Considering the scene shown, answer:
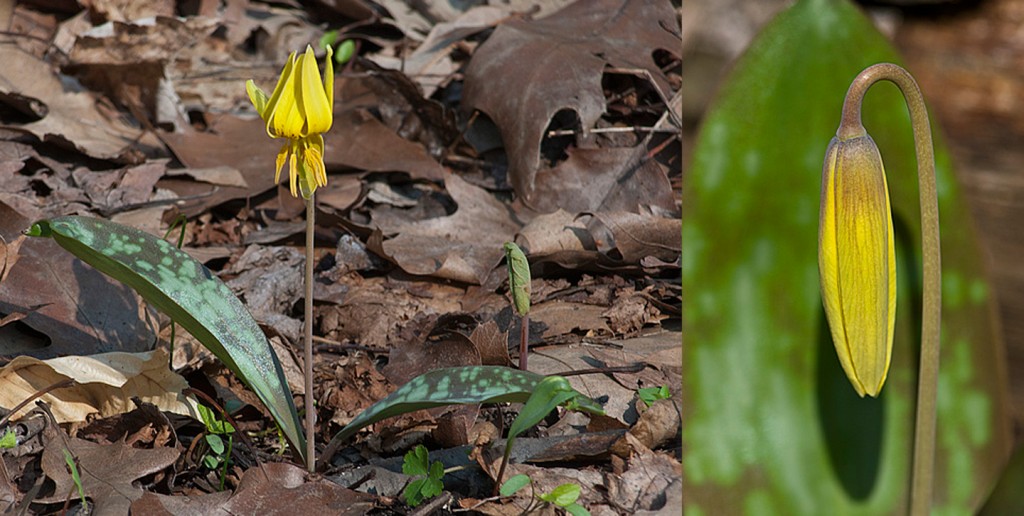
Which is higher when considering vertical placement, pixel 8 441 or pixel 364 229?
pixel 8 441

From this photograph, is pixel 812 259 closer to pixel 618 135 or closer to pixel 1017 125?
pixel 1017 125

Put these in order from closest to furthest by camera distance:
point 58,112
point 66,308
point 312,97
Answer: point 312,97, point 66,308, point 58,112

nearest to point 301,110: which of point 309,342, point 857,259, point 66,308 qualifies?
point 309,342

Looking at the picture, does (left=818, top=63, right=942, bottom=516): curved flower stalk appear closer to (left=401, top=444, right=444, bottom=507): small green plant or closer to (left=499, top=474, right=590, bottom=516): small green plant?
(left=499, top=474, right=590, bottom=516): small green plant

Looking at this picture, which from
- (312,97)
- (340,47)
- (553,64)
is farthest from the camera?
(340,47)

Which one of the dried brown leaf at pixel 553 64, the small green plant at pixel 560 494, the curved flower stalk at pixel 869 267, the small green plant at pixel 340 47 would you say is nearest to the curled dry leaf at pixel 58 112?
the small green plant at pixel 340 47

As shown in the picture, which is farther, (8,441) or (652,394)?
(652,394)

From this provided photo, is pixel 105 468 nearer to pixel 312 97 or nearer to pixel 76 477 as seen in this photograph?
pixel 76 477
